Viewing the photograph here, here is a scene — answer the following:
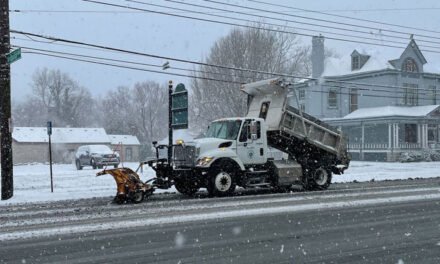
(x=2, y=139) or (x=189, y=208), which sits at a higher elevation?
(x=2, y=139)

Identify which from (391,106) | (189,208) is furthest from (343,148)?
(391,106)

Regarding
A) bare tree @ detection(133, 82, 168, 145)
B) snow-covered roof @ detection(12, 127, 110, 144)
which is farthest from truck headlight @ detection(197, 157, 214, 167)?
bare tree @ detection(133, 82, 168, 145)

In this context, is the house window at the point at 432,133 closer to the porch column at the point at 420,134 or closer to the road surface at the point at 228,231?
the porch column at the point at 420,134

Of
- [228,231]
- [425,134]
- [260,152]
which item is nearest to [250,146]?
[260,152]

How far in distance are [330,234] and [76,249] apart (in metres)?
4.26

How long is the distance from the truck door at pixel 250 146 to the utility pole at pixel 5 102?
695 cm

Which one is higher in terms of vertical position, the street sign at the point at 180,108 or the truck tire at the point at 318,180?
the street sign at the point at 180,108

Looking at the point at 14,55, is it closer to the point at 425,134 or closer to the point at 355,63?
the point at 355,63

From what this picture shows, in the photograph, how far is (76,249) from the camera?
7762mm

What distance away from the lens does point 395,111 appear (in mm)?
39844

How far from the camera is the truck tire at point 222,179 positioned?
15.0 meters

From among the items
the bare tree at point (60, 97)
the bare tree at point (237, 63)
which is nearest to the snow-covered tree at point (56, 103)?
the bare tree at point (60, 97)

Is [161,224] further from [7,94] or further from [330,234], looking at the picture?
[7,94]

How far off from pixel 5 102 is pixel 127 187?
15.9 feet
